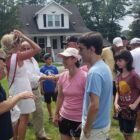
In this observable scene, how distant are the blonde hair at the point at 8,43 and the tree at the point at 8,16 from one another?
124 feet

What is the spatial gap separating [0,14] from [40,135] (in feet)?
Result: 127

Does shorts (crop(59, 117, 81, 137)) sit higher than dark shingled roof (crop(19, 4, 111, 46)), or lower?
higher

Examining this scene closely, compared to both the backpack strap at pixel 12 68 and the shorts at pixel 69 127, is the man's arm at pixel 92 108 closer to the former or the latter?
the shorts at pixel 69 127

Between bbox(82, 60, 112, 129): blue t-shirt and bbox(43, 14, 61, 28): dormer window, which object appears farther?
bbox(43, 14, 61, 28): dormer window

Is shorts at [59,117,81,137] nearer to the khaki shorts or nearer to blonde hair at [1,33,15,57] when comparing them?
the khaki shorts

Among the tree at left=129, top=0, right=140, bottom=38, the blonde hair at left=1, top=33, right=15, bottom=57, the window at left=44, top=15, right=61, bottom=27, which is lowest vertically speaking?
the tree at left=129, top=0, right=140, bottom=38

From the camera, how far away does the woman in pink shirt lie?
5.46 meters

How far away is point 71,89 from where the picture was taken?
548cm

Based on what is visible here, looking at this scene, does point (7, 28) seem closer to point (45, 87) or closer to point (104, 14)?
point (104, 14)

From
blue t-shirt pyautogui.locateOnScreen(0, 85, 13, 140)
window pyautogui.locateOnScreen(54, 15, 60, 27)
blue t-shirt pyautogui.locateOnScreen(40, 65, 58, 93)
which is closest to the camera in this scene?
blue t-shirt pyautogui.locateOnScreen(0, 85, 13, 140)

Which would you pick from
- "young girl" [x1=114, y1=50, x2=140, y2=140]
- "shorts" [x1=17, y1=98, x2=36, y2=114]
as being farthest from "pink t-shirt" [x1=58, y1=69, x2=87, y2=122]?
"shorts" [x1=17, y1=98, x2=36, y2=114]

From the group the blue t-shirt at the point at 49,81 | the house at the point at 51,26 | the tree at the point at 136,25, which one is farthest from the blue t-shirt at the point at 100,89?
the tree at the point at 136,25

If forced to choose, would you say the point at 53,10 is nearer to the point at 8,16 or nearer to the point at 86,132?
the point at 8,16

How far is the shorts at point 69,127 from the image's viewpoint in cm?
555
